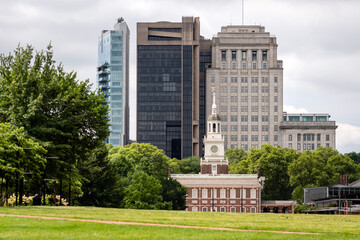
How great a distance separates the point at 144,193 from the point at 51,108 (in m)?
39.9

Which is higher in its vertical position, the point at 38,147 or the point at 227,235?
the point at 38,147

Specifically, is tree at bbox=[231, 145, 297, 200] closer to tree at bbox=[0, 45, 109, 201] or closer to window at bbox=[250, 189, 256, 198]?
window at bbox=[250, 189, 256, 198]

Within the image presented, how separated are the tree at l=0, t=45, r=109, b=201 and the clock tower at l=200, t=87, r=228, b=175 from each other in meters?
81.5

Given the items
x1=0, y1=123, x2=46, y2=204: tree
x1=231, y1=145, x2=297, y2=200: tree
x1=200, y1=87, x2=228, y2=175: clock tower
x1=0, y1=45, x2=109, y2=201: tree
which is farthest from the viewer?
x1=231, y1=145, x2=297, y2=200: tree

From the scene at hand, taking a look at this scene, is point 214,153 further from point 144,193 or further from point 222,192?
point 144,193

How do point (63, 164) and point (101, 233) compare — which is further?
point (63, 164)

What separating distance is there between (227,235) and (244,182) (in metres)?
108

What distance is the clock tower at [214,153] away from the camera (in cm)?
15700

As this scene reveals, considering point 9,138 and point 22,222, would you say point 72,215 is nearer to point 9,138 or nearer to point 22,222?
point 22,222

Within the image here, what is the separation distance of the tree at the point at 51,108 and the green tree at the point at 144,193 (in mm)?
30956

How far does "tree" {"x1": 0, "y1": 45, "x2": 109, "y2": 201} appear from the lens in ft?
226

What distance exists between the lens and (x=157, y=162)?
557 feet

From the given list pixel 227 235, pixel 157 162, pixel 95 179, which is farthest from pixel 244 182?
pixel 227 235

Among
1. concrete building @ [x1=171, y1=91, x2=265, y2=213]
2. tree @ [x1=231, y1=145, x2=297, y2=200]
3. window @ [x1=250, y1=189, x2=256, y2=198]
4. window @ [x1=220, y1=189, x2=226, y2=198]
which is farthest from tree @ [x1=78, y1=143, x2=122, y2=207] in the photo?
tree @ [x1=231, y1=145, x2=297, y2=200]
